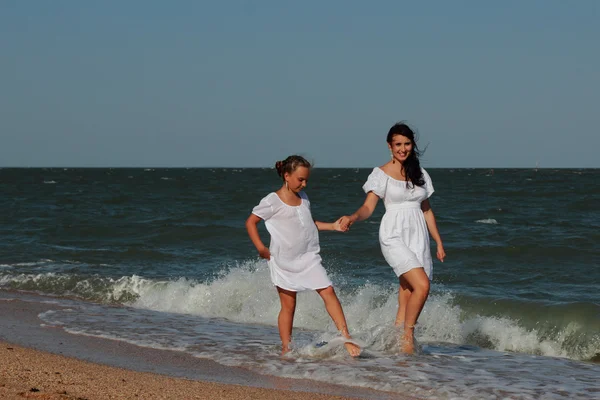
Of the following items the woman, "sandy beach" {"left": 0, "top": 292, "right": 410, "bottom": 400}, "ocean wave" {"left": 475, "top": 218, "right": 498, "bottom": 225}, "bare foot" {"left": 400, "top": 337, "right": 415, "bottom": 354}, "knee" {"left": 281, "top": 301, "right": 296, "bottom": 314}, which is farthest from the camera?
"ocean wave" {"left": 475, "top": 218, "right": 498, "bottom": 225}

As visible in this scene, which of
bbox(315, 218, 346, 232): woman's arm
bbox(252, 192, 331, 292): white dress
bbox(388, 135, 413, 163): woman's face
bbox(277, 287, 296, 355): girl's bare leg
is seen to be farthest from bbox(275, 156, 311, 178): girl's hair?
bbox(277, 287, 296, 355): girl's bare leg

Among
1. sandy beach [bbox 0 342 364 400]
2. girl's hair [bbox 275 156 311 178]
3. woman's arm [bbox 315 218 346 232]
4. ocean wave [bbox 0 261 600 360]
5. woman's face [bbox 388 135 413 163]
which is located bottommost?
ocean wave [bbox 0 261 600 360]

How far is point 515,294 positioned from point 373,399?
644 cm

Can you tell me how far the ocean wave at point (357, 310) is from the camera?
9.02 metres

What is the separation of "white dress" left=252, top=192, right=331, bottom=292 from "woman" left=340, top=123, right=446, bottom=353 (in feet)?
1.59

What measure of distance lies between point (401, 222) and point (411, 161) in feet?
1.63

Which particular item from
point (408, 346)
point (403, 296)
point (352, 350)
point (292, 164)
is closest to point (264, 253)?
point (292, 164)

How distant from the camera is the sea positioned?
21.9ft

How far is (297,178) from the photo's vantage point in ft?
21.4

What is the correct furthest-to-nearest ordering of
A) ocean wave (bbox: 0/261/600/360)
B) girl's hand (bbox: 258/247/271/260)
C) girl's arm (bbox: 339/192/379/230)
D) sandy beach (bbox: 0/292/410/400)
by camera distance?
1. ocean wave (bbox: 0/261/600/360)
2. girl's hand (bbox: 258/247/271/260)
3. girl's arm (bbox: 339/192/379/230)
4. sandy beach (bbox: 0/292/410/400)

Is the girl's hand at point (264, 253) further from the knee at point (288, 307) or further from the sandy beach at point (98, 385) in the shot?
the sandy beach at point (98, 385)

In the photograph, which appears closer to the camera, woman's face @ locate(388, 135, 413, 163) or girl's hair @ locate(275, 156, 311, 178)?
girl's hair @ locate(275, 156, 311, 178)

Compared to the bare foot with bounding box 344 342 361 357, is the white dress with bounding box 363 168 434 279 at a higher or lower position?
higher

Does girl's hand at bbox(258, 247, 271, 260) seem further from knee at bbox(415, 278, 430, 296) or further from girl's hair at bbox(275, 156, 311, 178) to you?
knee at bbox(415, 278, 430, 296)
